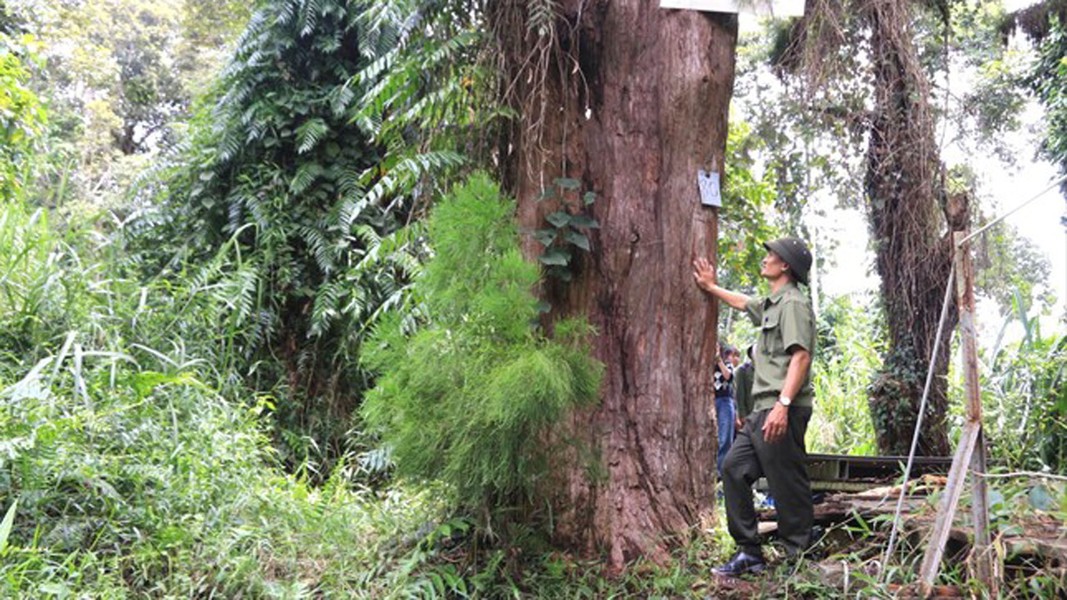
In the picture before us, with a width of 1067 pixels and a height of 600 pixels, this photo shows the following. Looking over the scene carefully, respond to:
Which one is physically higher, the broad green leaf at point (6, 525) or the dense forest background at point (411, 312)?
the dense forest background at point (411, 312)

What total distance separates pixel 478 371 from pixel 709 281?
54.5 inches

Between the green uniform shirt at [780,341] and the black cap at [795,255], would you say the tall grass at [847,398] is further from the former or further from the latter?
the green uniform shirt at [780,341]

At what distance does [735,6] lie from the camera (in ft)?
16.1

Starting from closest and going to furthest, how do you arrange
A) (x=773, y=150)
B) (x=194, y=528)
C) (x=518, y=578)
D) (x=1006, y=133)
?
(x=518, y=578)
(x=194, y=528)
(x=773, y=150)
(x=1006, y=133)

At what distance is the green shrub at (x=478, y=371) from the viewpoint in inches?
159

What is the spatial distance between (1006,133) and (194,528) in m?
14.9

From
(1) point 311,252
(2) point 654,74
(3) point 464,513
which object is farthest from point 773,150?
(3) point 464,513

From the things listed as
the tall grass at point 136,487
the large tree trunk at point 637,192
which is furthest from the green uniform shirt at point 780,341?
the tall grass at point 136,487

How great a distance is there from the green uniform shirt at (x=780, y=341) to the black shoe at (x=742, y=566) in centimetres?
70

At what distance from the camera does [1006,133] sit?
15.8 meters

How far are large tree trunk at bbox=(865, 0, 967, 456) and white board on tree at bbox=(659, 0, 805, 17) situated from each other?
2138 millimetres

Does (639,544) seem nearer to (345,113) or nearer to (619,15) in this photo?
(619,15)

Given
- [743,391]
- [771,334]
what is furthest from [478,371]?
[743,391]

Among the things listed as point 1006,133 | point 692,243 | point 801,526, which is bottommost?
point 801,526
